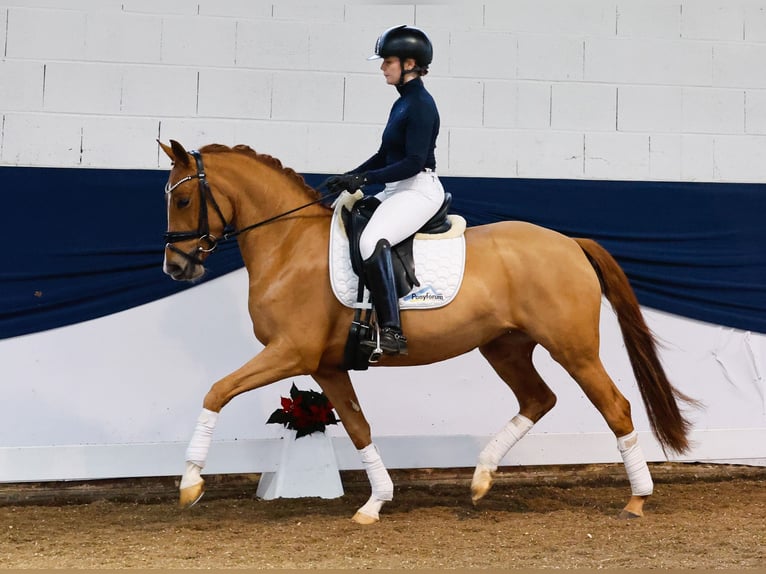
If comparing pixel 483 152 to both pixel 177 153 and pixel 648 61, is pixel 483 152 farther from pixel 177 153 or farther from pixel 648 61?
pixel 177 153

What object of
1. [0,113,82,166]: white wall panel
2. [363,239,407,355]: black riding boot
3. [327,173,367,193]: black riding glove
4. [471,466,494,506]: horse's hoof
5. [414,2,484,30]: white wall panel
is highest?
[414,2,484,30]: white wall panel

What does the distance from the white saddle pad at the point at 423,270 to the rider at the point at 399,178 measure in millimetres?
104

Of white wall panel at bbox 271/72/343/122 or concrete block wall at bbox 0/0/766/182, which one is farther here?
white wall panel at bbox 271/72/343/122

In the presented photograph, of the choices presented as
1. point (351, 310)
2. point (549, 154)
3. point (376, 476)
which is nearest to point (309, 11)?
point (549, 154)

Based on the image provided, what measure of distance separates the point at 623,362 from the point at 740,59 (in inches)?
83.0

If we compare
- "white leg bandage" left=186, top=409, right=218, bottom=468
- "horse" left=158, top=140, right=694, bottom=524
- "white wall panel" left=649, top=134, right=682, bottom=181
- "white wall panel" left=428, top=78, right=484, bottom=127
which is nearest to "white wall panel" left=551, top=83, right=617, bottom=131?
"white wall panel" left=649, top=134, right=682, bottom=181

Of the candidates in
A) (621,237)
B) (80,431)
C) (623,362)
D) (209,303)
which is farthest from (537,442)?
(80,431)

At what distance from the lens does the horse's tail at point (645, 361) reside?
456cm

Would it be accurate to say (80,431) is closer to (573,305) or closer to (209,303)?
(209,303)

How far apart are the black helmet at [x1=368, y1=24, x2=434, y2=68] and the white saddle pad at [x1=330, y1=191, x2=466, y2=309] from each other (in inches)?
28.3

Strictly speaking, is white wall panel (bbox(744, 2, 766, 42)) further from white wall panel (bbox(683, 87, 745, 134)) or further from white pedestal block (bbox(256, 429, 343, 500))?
white pedestal block (bbox(256, 429, 343, 500))

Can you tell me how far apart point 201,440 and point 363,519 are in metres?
0.89

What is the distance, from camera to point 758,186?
5922 millimetres

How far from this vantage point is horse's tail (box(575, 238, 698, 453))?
4.56 m
